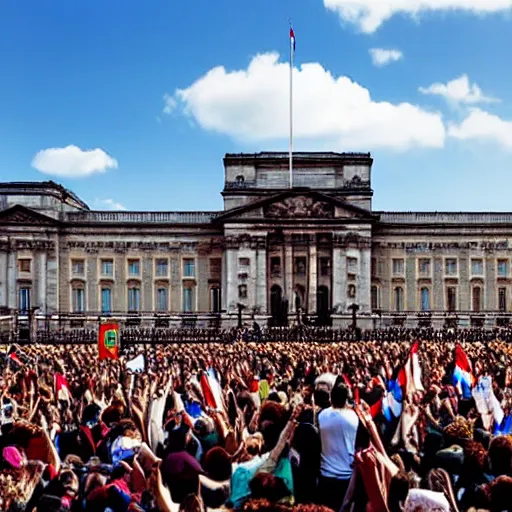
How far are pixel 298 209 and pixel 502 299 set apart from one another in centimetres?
2192

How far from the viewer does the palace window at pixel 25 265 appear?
68.3 m

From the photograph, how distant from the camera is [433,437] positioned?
10.4 meters

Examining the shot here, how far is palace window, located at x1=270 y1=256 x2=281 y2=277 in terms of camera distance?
69375mm

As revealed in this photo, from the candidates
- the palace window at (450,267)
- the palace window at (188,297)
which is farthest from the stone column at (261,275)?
the palace window at (450,267)

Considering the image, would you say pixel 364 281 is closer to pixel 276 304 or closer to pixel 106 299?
pixel 276 304

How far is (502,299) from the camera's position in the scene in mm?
72250

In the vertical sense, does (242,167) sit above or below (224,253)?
above

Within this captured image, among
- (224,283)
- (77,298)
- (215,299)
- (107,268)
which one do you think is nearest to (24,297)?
(77,298)

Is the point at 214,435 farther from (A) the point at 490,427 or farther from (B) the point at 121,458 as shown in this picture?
(A) the point at 490,427

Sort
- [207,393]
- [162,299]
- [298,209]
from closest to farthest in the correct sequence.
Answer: [207,393]
[298,209]
[162,299]

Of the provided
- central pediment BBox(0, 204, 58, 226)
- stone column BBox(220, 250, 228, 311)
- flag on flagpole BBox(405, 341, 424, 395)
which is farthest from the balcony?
flag on flagpole BBox(405, 341, 424, 395)

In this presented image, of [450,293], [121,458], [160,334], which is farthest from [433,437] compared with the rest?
[450,293]

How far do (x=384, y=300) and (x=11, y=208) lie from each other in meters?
35.3

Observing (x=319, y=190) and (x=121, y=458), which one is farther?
(x=319, y=190)
